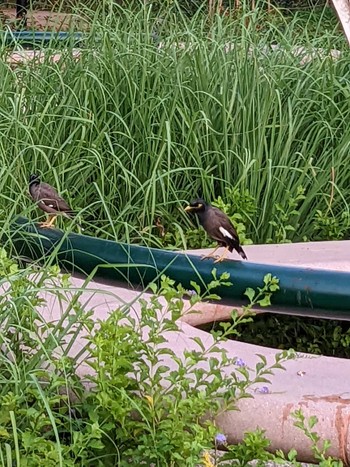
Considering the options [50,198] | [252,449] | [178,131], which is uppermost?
[178,131]

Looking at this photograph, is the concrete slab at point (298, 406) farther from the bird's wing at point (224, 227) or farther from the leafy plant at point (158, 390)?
the bird's wing at point (224, 227)

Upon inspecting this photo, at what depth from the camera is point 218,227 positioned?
3.28 m

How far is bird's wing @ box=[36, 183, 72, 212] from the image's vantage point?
12.0 ft

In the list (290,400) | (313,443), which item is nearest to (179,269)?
(290,400)

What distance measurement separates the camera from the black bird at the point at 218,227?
3.22 m

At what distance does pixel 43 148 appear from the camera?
431cm

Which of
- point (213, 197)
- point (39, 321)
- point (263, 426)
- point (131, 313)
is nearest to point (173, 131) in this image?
point (213, 197)

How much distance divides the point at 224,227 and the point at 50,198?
743mm

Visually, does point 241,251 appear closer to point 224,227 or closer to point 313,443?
point 224,227

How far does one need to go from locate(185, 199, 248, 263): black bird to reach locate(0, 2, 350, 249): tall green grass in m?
0.65

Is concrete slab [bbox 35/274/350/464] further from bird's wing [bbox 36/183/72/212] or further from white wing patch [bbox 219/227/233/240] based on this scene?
bird's wing [bbox 36/183/72/212]

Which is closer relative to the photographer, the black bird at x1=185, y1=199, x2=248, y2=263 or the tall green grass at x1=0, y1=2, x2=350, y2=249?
the black bird at x1=185, y1=199, x2=248, y2=263

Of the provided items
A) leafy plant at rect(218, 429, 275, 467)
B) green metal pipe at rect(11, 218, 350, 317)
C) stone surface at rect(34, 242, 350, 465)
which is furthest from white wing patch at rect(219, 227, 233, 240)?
leafy plant at rect(218, 429, 275, 467)

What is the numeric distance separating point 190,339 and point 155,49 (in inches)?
99.4
